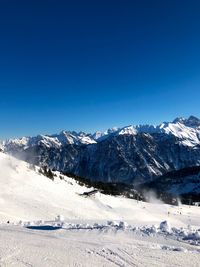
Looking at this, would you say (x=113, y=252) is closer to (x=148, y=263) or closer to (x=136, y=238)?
(x=148, y=263)

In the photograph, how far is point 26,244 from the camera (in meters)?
16.0

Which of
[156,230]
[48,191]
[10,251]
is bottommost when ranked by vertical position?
[10,251]

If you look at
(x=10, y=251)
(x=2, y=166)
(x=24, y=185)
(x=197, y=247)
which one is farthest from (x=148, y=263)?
(x=2, y=166)

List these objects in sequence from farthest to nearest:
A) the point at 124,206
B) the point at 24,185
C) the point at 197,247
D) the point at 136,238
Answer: the point at 124,206, the point at 24,185, the point at 136,238, the point at 197,247

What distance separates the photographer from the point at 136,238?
1733cm

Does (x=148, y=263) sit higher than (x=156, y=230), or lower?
lower

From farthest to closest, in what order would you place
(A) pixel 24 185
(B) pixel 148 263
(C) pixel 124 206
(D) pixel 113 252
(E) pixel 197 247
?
1. (C) pixel 124 206
2. (A) pixel 24 185
3. (E) pixel 197 247
4. (D) pixel 113 252
5. (B) pixel 148 263

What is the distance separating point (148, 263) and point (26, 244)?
5.69 metres

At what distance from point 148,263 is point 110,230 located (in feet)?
Result: 19.2

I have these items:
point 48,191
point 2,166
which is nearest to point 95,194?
point 48,191

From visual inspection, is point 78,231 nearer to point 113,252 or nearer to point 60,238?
Answer: point 60,238

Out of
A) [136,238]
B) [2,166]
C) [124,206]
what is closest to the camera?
[136,238]

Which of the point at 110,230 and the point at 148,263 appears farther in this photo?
the point at 110,230

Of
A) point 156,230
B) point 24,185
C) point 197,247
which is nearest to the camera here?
point 197,247
